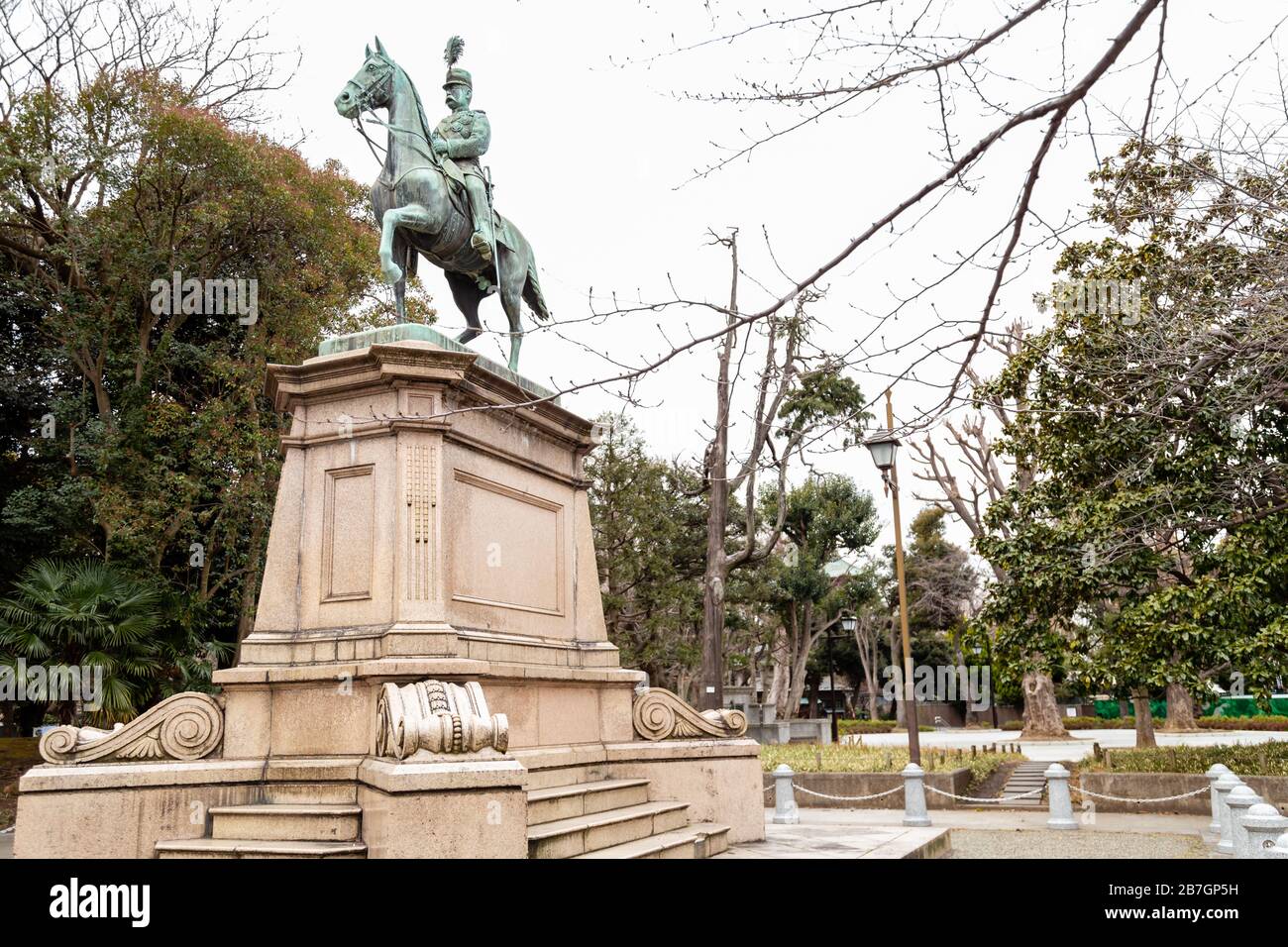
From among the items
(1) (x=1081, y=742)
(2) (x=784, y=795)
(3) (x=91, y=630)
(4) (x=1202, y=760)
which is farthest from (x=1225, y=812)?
(1) (x=1081, y=742)

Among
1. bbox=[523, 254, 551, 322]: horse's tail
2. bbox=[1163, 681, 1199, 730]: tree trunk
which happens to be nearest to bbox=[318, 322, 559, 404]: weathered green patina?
bbox=[523, 254, 551, 322]: horse's tail

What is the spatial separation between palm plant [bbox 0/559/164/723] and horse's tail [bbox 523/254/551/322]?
32.4 ft

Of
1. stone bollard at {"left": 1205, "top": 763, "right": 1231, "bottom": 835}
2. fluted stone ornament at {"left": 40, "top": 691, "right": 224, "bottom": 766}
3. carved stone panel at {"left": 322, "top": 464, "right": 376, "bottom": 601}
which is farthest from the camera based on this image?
stone bollard at {"left": 1205, "top": 763, "right": 1231, "bottom": 835}

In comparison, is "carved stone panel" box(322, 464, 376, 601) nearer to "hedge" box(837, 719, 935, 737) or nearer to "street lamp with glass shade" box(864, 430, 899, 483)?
"street lamp with glass shade" box(864, 430, 899, 483)

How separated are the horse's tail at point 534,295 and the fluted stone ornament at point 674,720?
404 cm

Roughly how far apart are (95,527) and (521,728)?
1703cm

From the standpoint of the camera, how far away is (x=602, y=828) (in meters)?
7.12

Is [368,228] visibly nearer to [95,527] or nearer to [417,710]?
[95,527]

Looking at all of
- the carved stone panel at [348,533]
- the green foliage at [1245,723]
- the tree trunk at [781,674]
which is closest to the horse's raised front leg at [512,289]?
the carved stone panel at [348,533]

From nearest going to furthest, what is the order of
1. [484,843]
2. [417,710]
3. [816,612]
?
1. [484,843]
2. [417,710]
3. [816,612]

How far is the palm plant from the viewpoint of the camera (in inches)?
607

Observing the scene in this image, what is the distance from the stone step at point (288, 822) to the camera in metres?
6.61

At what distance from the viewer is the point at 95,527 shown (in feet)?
69.2

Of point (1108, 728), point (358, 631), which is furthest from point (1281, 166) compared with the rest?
point (1108, 728)
